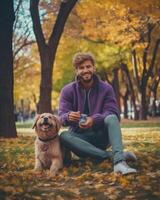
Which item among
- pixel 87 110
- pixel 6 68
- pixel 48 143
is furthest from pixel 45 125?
pixel 6 68

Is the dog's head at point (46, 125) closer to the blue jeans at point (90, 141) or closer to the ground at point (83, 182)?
the blue jeans at point (90, 141)

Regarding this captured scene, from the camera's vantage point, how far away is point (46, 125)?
6.69 meters

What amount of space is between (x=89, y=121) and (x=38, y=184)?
4.08ft

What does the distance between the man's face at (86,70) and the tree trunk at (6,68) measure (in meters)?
8.55

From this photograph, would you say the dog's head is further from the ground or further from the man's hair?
the man's hair

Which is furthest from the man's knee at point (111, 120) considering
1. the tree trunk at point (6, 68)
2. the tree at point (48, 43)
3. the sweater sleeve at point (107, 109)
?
the tree at point (48, 43)

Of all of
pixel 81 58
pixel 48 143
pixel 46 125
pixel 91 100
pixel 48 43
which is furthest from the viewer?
pixel 48 43

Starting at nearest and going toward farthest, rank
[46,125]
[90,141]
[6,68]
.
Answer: [46,125], [90,141], [6,68]

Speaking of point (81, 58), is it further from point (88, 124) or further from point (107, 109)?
point (88, 124)

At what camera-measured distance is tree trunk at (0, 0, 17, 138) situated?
15266mm

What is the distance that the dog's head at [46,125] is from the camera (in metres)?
6.70

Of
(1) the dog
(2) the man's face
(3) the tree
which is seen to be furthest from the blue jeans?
(3) the tree

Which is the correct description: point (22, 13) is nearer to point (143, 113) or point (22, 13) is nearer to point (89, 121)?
point (143, 113)

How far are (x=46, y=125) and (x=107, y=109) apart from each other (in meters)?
0.93
